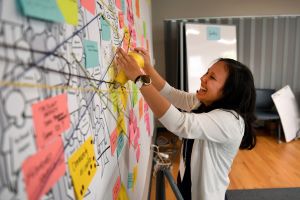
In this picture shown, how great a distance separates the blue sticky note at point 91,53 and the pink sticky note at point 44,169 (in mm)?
241

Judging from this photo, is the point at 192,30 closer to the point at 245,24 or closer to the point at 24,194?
the point at 245,24

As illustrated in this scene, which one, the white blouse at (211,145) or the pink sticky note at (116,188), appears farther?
the white blouse at (211,145)

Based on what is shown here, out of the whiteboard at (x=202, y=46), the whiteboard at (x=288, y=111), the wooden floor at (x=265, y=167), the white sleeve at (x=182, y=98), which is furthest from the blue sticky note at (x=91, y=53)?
the whiteboard at (x=288, y=111)

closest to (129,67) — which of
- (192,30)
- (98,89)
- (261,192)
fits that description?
(98,89)

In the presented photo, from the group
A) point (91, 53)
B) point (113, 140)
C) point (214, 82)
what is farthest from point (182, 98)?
point (91, 53)

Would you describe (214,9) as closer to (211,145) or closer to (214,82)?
(214,82)

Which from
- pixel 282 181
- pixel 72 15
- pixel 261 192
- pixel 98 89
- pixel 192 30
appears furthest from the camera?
pixel 192 30

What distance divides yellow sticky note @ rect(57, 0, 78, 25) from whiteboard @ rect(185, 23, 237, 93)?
10.0ft

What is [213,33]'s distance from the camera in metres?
3.70

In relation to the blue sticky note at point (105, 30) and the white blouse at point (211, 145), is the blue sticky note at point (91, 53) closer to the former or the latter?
the blue sticky note at point (105, 30)

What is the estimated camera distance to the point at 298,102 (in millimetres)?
4195

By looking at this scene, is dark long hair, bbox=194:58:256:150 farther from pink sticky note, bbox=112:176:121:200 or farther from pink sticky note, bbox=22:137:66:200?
pink sticky note, bbox=22:137:66:200

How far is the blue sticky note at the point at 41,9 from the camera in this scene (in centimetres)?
35

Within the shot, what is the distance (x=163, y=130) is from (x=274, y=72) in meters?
2.11
